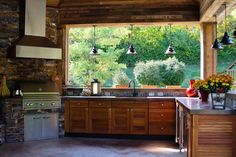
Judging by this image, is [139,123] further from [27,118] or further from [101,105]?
[27,118]

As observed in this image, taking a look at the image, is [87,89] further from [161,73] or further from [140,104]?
[161,73]

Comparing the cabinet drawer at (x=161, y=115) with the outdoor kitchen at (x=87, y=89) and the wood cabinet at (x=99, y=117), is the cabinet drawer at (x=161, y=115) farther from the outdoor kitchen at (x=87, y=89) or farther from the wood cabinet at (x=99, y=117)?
the wood cabinet at (x=99, y=117)

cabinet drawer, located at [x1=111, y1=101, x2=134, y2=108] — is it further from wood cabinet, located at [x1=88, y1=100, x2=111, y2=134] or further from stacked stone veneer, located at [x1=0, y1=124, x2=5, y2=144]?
stacked stone veneer, located at [x1=0, y1=124, x2=5, y2=144]

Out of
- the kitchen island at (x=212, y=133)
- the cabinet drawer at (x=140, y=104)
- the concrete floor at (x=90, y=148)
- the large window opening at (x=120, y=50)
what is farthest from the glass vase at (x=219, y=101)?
the large window opening at (x=120, y=50)

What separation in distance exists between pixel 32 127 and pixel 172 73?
378 cm

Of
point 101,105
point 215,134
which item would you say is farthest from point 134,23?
point 215,134

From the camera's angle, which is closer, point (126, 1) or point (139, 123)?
point (139, 123)

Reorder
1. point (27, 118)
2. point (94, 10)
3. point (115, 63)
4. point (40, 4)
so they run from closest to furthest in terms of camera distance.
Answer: point (27, 118) → point (40, 4) → point (94, 10) → point (115, 63)

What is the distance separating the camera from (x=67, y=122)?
307 inches

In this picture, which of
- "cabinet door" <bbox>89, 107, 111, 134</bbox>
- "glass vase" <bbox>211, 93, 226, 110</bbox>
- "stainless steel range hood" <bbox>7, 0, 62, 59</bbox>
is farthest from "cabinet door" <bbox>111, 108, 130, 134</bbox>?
"glass vase" <bbox>211, 93, 226, 110</bbox>

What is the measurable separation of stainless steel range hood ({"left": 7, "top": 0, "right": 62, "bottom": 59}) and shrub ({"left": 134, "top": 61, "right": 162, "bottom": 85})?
2224mm

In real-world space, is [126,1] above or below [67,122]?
above

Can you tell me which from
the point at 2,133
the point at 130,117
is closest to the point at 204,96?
the point at 130,117

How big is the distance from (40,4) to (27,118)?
270 cm
